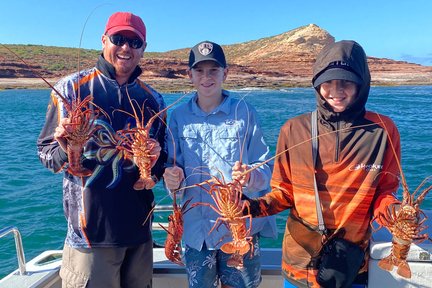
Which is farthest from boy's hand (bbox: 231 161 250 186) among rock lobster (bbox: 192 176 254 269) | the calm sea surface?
the calm sea surface

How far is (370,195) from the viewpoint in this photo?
262 centimetres

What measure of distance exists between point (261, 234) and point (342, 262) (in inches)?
33.5

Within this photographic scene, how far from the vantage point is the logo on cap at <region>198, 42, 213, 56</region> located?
3189 millimetres

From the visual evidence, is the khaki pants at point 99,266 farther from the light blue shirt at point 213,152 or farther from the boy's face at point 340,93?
the boy's face at point 340,93

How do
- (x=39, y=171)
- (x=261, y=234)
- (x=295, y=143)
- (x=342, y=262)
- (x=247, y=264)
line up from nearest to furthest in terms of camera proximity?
(x=342, y=262), (x=295, y=143), (x=247, y=264), (x=261, y=234), (x=39, y=171)

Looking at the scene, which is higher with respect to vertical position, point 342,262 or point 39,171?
point 342,262

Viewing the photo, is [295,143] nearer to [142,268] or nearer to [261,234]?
[261,234]

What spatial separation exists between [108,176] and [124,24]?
4.11ft

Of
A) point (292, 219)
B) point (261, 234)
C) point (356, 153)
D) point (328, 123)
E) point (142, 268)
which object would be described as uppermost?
point (328, 123)

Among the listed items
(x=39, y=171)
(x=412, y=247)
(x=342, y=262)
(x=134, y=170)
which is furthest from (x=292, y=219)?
(x=39, y=171)

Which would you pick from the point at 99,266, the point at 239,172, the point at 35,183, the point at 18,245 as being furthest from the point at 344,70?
the point at 35,183

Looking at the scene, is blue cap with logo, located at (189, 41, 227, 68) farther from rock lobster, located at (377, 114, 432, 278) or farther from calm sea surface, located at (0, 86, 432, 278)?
rock lobster, located at (377, 114, 432, 278)

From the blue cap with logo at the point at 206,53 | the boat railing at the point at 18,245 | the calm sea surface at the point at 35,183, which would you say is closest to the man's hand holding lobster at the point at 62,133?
the boat railing at the point at 18,245

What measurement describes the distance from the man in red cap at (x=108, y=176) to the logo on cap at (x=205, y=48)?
0.52 metres
